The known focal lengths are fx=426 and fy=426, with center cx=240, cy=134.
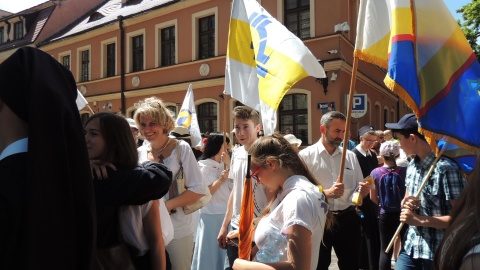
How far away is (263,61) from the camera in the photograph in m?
3.73

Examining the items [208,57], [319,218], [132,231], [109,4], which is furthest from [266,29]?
[109,4]

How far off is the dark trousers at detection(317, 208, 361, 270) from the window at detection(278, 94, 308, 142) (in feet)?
33.3

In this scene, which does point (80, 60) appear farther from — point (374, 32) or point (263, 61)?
point (374, 32)

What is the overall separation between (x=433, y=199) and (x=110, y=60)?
20372 mm

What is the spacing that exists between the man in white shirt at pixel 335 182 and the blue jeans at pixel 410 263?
868 millimetres

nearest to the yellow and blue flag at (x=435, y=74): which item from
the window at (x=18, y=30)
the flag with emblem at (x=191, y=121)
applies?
the flag with emblem at (x=191, y=121)

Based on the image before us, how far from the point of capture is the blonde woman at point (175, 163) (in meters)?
3.13

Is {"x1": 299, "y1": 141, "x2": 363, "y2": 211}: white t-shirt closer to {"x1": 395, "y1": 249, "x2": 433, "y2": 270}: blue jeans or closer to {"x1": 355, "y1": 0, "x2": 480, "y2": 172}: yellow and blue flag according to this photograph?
{"x1": 395, "y1": 249, "x2": 433, "y2": 270}: blue jeans

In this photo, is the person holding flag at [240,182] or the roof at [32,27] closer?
the person holding flag at [240,182]

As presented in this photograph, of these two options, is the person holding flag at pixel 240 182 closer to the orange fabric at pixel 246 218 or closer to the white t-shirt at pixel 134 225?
A: the orange fabric at pixel 246 218

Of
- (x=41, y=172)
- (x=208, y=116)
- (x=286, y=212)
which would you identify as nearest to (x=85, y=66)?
(x=208, y=116)

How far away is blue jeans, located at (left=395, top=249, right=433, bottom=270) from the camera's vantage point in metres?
3.03

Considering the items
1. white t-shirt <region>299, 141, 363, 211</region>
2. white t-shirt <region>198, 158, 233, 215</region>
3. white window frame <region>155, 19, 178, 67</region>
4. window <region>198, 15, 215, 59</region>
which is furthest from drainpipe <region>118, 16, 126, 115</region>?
white t-shirt <region>299, 141, 363, 211</region>

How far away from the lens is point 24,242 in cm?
111
